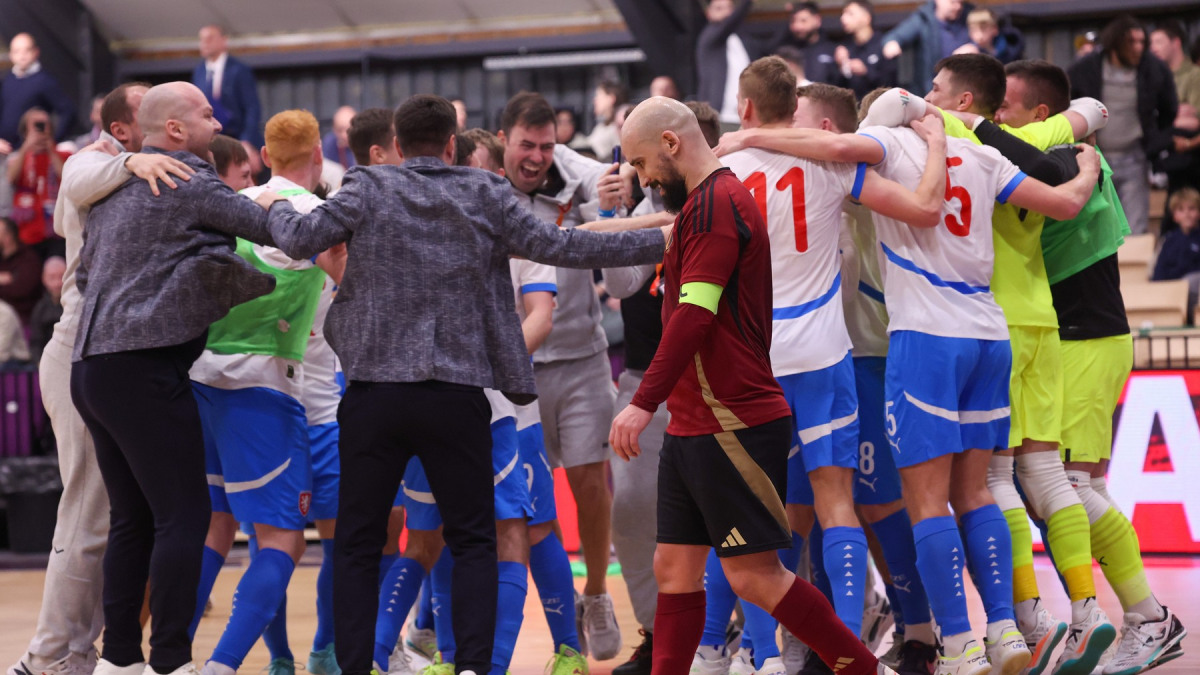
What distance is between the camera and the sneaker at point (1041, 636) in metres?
4.59

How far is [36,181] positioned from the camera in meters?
11.9

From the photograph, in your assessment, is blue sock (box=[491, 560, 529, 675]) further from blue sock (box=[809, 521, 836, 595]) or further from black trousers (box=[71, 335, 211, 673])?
blue sock (box=[809, 521, 836, 595])

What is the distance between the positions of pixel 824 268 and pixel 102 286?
243 cm

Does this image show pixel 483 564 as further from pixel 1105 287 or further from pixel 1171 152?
pixel 1171 152

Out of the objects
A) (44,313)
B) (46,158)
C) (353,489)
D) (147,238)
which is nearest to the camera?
(353,489)

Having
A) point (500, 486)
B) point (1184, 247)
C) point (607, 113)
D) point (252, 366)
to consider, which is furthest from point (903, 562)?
point (607, 113)

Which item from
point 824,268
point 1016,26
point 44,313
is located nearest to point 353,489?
point 824,268

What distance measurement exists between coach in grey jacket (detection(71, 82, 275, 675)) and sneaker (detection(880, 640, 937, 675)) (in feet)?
8.54

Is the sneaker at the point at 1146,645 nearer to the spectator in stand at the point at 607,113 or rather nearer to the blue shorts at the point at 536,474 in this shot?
the blue shorts at the point at 536,474

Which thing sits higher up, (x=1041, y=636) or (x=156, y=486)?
(x=156, y=486)

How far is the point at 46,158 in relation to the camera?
1190 centimetres

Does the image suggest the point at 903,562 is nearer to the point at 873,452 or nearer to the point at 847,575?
the point at 873,452

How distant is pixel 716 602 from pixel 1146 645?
1.68 metres

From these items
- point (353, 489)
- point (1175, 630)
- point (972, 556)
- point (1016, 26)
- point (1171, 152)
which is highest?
point (1016, 26)
